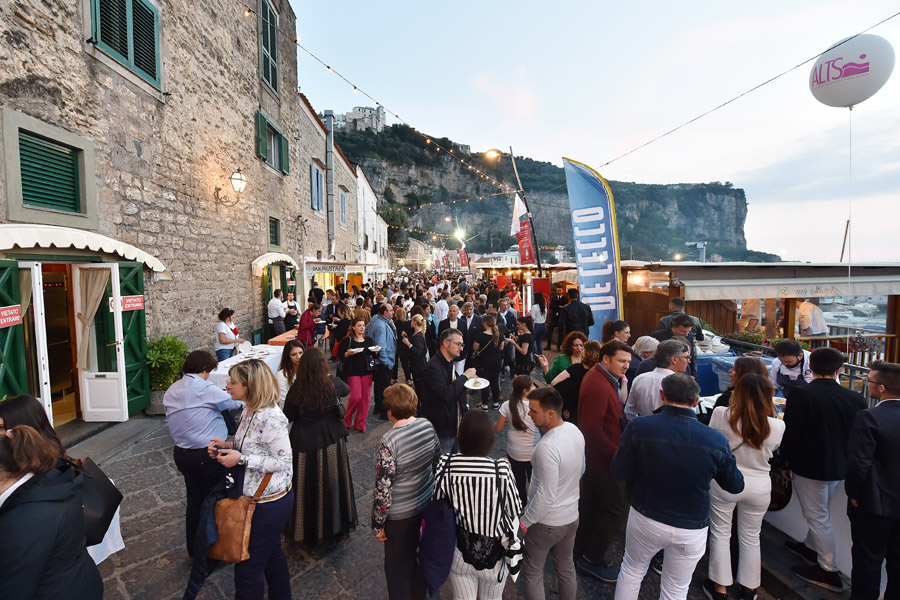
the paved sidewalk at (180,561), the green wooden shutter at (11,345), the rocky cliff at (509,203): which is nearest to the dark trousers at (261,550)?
the paved sidewalk at (180,561)

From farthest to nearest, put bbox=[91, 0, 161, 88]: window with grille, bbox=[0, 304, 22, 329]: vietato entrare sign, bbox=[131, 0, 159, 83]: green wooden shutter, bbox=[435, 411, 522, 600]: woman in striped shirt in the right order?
bbox=[131, 0, 159, 83]: green wooden shutter < bbox=[91, 0, 161, 88]: window with grille < bbox=[0, 304, 22, 329]: vietato entrare sign < bbox=[435, 411, 522, 600]: woman in striped shirt

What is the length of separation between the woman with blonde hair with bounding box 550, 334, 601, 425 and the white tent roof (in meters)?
5.71

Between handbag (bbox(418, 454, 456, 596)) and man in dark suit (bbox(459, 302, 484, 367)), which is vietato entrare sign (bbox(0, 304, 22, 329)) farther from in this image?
man in dark suit (bbox(459, 302, 484, 367))

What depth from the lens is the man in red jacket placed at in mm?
2984

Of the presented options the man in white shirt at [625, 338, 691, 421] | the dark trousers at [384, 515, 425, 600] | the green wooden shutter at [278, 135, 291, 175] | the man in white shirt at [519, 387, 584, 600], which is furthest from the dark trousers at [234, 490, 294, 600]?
the green wooden shutter at [278, 135, 291, 175]

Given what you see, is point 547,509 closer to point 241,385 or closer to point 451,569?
point 451,569

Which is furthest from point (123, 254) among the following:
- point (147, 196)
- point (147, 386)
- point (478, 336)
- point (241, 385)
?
point (478, 336)

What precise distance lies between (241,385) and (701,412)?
12.8 feet

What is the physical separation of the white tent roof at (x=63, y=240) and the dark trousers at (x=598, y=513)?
19.7ft

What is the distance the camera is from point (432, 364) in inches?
142

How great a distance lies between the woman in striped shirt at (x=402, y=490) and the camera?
2.28 metres

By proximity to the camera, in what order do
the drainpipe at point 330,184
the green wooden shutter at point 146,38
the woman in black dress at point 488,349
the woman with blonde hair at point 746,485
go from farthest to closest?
the drainpipe at point 330,184, the green wooden shutter at point 146,38, the woman in black dress at point 488,349, the woman with blonde hair at point 746,485

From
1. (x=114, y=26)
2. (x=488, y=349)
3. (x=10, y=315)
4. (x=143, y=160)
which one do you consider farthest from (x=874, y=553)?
(x=114, y=26)

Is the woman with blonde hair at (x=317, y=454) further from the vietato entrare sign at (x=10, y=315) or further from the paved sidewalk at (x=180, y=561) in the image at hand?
the vietato entrare sign at (x=10, y=315)
